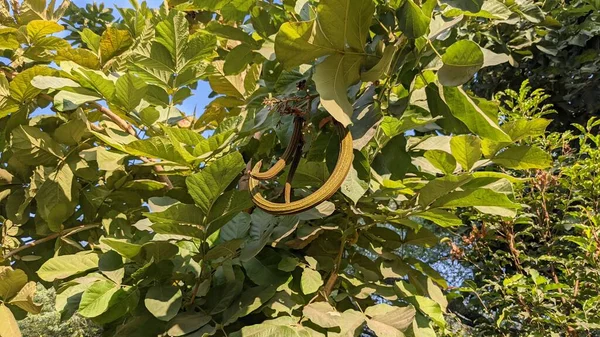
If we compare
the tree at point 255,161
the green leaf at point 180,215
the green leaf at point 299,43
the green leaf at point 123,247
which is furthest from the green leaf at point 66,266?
the green leaf at point 299,43

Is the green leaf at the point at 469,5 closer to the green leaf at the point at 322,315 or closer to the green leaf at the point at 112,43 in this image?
the green leaf at the point at 322,315

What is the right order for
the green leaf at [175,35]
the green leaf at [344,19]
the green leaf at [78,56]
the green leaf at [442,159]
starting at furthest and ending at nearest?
the green leaf at [78,56], the green leaf at [175,35], the green leaf at [442,159], the green leaf at [344,19]

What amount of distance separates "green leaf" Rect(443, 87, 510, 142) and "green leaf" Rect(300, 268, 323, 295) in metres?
0.28

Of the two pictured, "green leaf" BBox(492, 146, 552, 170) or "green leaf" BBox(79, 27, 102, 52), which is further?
"green leaf" BBox(79, 27, 102, 52)

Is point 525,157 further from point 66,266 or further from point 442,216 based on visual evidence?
point 66,266

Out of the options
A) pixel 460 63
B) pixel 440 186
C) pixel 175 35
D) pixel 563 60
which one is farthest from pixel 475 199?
pixel 563 60

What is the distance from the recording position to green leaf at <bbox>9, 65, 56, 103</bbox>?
82cm

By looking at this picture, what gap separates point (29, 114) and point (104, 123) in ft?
0.59

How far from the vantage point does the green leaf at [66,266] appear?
2.28 feet

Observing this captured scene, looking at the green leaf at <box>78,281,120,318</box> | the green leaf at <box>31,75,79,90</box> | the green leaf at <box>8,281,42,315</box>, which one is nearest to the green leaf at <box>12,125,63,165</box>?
the green leaf at <box>31,75,79,90</box>

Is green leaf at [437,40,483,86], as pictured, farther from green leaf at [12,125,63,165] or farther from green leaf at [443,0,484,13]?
green leaf at [12,125,63,165]

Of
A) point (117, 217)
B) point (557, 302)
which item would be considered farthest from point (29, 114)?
point (557, 302)

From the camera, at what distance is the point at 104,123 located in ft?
2.82

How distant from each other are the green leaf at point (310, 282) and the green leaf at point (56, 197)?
0.42m
